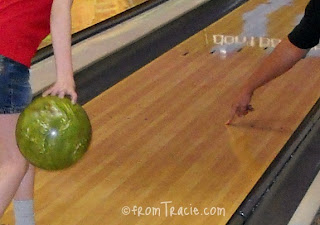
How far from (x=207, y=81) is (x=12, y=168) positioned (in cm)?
136

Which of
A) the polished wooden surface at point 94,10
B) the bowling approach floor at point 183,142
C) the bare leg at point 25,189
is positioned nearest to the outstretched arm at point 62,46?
the bare leg at point 25,189

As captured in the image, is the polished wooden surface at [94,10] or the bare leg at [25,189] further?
the polished wooden surface at [94,10]

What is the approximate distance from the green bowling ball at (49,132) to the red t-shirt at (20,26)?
10 centimetres

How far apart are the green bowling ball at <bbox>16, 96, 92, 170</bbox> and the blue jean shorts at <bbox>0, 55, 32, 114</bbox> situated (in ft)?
0.11

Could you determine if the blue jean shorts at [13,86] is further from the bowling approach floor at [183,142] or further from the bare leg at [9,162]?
the bowling approach floor at [183,142]

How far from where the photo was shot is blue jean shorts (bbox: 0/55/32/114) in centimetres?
109

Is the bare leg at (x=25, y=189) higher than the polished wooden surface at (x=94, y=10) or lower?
higher

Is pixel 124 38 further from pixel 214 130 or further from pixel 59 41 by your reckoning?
pixel 59 41

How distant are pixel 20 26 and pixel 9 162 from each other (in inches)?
10.8

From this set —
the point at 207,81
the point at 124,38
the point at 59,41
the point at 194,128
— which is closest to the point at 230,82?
the point at 207,81

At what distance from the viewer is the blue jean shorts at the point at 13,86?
1086mm

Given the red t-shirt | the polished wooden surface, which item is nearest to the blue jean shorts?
the red t-shirt

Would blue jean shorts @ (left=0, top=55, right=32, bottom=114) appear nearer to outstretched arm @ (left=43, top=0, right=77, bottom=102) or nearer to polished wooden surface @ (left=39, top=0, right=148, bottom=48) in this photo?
outstretched arm @ (left=43, top=0, right=77, bottom=102)

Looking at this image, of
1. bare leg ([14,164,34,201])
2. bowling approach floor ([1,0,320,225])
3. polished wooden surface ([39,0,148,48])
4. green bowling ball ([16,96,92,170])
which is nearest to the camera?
green bowling ball ([16,96,92,170])
